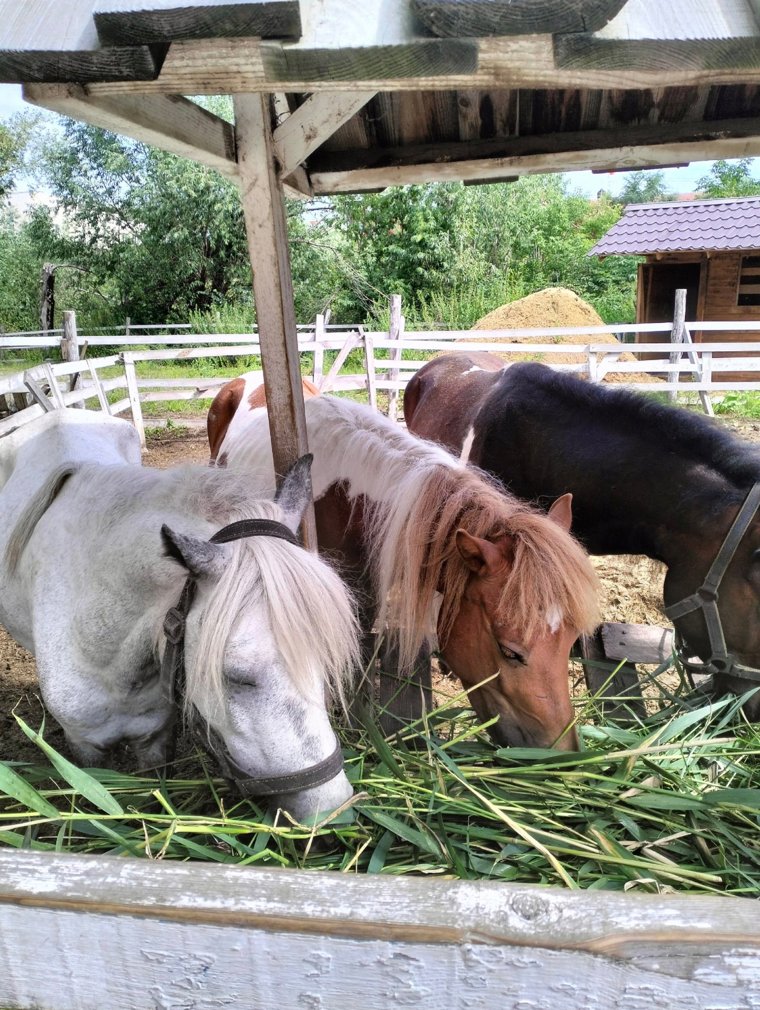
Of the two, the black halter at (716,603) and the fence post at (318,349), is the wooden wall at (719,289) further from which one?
the black halter at (716,603)

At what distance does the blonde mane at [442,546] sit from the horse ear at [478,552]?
2.1 inches

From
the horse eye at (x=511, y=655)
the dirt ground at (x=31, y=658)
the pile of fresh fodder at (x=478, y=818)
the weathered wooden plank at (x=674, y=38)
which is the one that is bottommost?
the dirt ground at (x=31, y=658)

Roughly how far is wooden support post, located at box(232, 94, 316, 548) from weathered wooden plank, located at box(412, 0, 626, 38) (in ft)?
3.27

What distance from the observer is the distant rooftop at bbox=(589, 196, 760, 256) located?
15633mm

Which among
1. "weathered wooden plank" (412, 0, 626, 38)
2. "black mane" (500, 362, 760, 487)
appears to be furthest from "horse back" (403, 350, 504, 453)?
"weathered wooden plank" (412, 0, 626, 38)

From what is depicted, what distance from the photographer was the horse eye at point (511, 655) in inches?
83.3

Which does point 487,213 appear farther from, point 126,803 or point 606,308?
point 126,803

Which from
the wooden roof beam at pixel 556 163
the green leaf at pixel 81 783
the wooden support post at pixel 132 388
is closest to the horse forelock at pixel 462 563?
the green leaf at pixel 81 783

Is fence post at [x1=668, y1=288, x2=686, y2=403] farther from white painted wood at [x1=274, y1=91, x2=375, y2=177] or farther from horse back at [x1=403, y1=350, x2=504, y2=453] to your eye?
white painted wood at [x1=274, y1=91, x2=375, y2=177]

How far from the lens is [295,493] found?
2.08 m

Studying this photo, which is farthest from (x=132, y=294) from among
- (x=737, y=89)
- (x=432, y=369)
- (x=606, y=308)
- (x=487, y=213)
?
(x=737, y=89)

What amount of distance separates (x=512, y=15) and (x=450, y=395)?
3401 millimetres

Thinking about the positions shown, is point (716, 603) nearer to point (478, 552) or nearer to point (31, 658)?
point (478, 552)

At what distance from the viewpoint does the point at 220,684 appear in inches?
67.6
